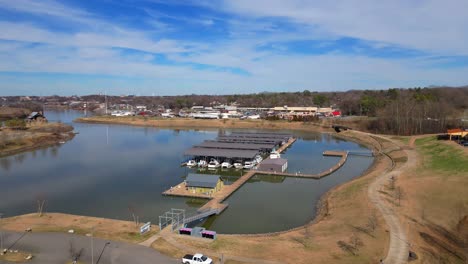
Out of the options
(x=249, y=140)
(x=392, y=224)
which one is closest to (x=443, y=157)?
(x=392, y=224)

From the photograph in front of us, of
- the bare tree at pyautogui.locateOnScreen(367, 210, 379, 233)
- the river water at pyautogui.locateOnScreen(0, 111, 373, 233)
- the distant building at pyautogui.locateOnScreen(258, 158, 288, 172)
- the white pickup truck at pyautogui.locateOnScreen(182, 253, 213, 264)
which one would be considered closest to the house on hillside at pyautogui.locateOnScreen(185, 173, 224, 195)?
the river water at pyautogui.locateOnScreen(0, 111, 373, 233)

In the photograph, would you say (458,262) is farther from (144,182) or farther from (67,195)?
(67,195)

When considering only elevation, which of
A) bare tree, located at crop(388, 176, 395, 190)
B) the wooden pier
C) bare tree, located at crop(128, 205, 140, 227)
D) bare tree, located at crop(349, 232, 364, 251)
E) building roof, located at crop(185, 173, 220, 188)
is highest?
bare tree, located at crop(388, 176, 395, 190)

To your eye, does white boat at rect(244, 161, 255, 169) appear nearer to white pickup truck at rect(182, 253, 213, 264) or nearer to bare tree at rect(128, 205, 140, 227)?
bare tree at rect(128, 205, 140, 227)

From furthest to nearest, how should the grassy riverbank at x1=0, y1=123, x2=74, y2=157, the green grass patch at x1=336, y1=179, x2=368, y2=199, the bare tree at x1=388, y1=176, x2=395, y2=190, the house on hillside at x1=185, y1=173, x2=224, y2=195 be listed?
the grassy riverbank at x1=0, y1=123, x2=74, y2=157, the house on hillside at x1=185, y1=173, x2=224, y2=195, the bare tree at x1=388, y1=176, x2=395, y2=190, the green grass patch at x1=336, y1=179, x2=368, y2=199

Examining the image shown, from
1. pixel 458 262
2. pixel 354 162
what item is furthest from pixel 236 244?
pixel 354 162

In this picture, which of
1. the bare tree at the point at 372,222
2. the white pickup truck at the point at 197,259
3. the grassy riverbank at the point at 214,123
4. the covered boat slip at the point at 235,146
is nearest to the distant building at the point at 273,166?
the covered boat slip at the point at 235,146

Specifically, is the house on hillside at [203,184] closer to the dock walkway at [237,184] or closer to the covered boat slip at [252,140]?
the dock walkway at [237,184]
